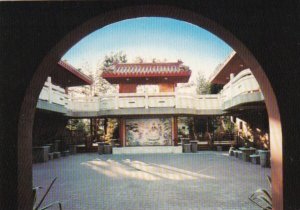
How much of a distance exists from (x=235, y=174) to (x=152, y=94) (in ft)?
37.4

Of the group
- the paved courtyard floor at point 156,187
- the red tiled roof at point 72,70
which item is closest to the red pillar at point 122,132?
the red tiled roof at point 72,70

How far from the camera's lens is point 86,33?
14.4ft

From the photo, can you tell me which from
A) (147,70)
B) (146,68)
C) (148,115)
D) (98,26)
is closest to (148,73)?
(147,70)

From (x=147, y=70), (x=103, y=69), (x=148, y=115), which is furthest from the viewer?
(x=103, y=69)

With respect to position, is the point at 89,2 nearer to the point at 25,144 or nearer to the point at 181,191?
the point at 25,144

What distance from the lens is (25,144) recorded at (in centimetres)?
406

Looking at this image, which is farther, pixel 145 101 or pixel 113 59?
pixel 113 59

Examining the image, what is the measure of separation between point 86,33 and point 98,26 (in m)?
0.22

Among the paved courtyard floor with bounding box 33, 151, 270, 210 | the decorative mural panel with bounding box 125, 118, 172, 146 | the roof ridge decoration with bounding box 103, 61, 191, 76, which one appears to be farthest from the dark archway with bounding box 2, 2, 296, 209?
the roof ridge decoration with bounding box 103, 61, 191, 76

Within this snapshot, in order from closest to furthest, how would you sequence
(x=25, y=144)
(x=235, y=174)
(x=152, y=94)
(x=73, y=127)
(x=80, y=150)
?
(x=25, y=144)
(x=235, y=174)
(x=152, y=94)
(x=80, y=150)
(x=73, y=127)

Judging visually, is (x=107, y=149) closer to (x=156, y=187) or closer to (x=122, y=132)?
(x=122, y=132)

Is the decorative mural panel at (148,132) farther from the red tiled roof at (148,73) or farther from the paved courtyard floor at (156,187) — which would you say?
the paved courtyard floor at (156,187)

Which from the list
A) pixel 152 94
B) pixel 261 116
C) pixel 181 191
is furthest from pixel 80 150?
pixel 181 191

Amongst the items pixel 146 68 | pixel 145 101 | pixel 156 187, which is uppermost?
pixel 146 68
